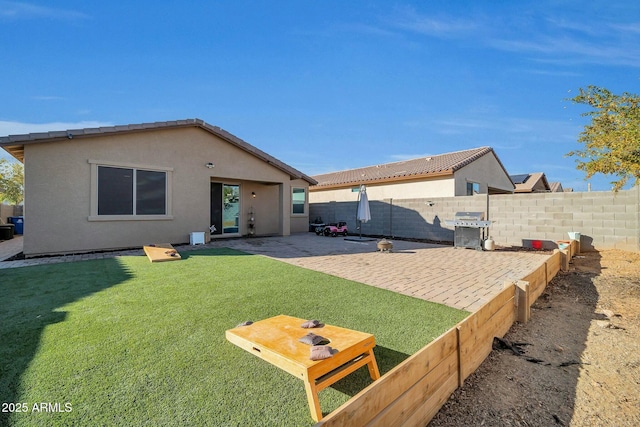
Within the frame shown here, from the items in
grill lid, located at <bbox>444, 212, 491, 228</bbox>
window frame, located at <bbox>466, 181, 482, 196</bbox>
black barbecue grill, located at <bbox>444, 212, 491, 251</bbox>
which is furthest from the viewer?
window frame, located at <bbox>466, 181, 482, 196</bbox>

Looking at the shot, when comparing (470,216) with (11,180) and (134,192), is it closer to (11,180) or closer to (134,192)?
(134,192)

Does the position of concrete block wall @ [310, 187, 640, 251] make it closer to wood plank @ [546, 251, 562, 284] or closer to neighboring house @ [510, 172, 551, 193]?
wood plank @ [546, 251, 562, 284]

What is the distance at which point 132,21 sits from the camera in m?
9.12

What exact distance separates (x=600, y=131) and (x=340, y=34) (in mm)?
8359

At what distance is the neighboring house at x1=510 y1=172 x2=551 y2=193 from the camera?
77.1 feet

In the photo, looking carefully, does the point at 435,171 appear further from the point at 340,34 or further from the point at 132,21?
the point at 132,21

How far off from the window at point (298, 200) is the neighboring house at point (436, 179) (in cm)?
456

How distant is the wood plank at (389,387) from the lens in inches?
53.2

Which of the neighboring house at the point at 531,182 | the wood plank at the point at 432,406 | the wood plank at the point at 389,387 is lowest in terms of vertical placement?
the wood plank at the point at 432,406

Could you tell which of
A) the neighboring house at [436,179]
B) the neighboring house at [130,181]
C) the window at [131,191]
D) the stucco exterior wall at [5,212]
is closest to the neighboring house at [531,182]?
the neighboring house at [436,179]

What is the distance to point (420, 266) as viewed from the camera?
285 inches

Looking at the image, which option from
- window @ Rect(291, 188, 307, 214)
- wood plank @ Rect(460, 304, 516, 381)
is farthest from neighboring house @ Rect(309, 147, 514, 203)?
wood plank @ Rect(460, 304, 516, 381)

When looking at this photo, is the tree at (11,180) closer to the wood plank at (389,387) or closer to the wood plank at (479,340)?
the wood plank at (389,387)

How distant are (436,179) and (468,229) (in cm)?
575
